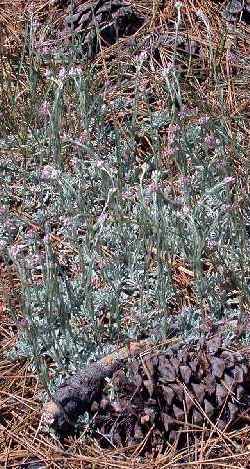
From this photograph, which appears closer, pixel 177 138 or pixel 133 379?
pixel 133 379

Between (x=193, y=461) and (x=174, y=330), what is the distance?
39cm

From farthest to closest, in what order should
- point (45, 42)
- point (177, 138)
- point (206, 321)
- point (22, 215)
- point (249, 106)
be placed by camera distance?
point (45, 42), point (249, 106), point (22, 215), point (177, 138), point (206, 321)

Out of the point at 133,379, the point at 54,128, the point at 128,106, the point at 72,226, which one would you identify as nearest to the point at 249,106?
the point at 128,106

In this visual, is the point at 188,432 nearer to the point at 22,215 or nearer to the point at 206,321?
the point at 206,321

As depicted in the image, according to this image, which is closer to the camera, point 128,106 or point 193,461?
point 193,461

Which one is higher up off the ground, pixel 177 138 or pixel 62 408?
pixel 177 138

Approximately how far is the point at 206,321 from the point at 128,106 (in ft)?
3.80

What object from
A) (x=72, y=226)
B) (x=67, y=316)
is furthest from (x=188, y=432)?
(x=72, y=226)

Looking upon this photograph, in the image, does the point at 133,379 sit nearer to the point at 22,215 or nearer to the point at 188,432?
the point at 188,432

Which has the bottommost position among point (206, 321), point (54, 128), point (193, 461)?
point (193, 461)

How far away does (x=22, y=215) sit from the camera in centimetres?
274

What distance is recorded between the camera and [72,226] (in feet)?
7.66

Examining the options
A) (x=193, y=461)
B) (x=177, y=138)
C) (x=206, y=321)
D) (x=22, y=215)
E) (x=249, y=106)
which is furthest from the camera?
(x=249, y=106)

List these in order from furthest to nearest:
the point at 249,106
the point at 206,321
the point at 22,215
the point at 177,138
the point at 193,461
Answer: the point at 249,106 → the point at 22,215 → the point at 177,138 → the point at 206,321 → the point at 193,461
